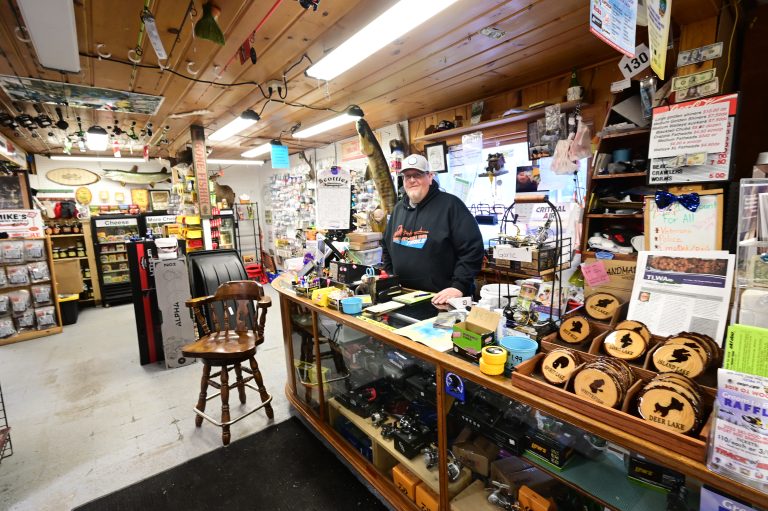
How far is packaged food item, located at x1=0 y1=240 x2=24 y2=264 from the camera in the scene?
15.0 ft

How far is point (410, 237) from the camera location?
2.67 meters

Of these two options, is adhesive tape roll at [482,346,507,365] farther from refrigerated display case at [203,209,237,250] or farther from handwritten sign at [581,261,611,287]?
refrigerated display case at [203,209,237,250]

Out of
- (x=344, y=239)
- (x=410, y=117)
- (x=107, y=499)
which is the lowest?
(x=107, y=499)

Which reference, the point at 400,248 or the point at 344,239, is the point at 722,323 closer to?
the point at 400,248

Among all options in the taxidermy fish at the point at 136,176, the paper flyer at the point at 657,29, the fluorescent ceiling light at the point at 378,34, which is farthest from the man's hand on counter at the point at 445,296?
the taxidermy fish at the point at 136,176

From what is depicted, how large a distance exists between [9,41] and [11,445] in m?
2.83

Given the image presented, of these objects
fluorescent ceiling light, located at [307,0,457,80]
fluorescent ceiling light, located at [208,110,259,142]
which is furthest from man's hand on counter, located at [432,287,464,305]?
fluorescent ceiling light, located at [208,110,259,142]

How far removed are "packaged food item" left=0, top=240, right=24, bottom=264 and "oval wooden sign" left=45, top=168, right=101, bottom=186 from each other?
3.26m

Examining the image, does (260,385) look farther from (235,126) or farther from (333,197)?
(235,126)

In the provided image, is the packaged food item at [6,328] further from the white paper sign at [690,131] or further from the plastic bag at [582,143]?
the white paper sign at [690,131]

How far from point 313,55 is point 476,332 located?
2.55m

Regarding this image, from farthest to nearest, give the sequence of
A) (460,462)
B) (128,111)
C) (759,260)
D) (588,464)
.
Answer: (128,111) < (460,462) < (588,464) < (759,260)

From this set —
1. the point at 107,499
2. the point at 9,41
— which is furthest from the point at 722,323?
the point at 9,41

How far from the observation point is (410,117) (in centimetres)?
467
